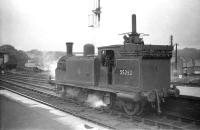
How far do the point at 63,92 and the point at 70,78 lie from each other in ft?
4.40

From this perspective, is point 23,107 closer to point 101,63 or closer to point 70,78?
point 70,78

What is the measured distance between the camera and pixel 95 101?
11.5m

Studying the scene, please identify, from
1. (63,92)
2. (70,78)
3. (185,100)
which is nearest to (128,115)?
(185,100)

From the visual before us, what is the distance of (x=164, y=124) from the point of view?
8.10m

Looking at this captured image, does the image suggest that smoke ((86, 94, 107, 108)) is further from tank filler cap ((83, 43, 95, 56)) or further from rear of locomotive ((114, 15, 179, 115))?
tank filler cap ((83, 43, 95, 56))

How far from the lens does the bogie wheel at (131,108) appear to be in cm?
929

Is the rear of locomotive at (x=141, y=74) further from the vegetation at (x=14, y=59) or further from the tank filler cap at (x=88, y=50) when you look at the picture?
the vegetation at (x=14, y=59)

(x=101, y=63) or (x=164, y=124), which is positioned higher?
(x=101, y=63)

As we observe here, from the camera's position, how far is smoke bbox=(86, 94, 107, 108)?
11.2 metres

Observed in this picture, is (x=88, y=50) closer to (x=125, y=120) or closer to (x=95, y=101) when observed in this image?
(x=95, y=101)

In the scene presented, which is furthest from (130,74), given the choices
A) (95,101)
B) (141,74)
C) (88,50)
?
(88,50)

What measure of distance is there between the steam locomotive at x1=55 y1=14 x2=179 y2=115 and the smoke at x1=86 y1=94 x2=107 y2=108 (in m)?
0.16

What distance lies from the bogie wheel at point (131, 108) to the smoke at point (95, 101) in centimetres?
135

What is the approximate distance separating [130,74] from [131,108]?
1.43m
